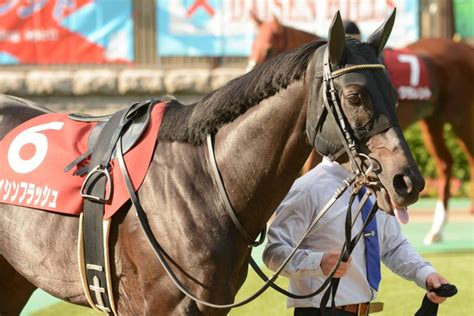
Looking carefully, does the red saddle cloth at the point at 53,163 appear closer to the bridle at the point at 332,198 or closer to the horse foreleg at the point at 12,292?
the bridle at the point at 332,198

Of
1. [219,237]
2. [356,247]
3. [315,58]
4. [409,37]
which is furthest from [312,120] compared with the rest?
[409,37]

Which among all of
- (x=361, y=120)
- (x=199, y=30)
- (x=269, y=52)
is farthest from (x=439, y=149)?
(x=361, y=120)

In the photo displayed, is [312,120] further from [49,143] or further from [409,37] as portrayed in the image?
[409,37]

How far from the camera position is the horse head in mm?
3363

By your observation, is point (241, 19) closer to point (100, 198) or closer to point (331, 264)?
point (100, 198)

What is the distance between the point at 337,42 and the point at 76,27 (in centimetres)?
979

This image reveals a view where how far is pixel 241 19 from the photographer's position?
41.3 feet

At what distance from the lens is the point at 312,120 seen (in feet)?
11.6

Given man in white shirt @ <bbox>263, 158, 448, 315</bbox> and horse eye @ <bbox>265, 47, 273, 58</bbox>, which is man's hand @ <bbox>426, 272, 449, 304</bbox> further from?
horse eye @ <bbox>265, 47, 273, 58</bbox>

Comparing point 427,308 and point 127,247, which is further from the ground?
point 127,247

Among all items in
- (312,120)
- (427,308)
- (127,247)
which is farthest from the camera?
(427,308)

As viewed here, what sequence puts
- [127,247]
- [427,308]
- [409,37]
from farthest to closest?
[409,37] → [427,308] → [127,247]

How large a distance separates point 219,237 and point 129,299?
49 centimetres

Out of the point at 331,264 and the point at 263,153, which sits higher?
the point at 263,153
